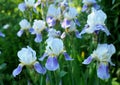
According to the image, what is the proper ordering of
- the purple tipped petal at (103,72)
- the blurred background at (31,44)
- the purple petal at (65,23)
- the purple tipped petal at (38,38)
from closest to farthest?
the purple tipped petal at (103,72), the purple petal at (65,23), the purple tipped petal at (38,38), the blurred background at (31,44)

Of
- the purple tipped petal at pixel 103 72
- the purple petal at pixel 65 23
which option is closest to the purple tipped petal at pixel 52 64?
the purple tipped petal at pixel 103 72

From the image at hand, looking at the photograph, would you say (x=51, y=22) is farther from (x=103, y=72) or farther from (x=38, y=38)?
(x=103, y=72)

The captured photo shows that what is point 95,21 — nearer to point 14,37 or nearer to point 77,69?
point 77,69

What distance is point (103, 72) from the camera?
2432 millimetres

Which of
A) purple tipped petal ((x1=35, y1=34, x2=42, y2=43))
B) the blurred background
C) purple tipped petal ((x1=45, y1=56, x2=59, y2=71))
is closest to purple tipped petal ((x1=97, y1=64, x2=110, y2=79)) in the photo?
purple tipped petal ((x1=45, y1=56, x2=59, y2=71))

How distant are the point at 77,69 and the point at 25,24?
95cm

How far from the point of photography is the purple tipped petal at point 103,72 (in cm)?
241

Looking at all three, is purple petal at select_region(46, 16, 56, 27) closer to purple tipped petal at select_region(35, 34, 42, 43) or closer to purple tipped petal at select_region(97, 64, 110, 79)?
purple tipped petal at select_region(35, 34, 42, 43)

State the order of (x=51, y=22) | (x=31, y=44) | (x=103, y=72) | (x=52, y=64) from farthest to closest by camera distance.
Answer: (x=31, y=44)
(x=51, y=22)
(x=52, y=64)
(x=103, y=72)

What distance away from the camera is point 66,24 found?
317cm

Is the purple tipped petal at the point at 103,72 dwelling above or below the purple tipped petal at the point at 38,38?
below

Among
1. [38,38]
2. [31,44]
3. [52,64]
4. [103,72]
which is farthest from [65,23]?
[31,44]

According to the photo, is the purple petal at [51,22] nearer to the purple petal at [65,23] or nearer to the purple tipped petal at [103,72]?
the purple petal at [65,23]

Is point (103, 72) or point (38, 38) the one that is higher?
point (38, 38)
